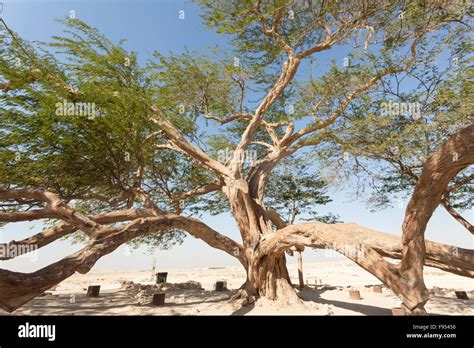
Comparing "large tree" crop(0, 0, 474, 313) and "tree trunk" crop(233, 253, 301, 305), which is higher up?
"large tree" crop(0, 0, 474, 313)

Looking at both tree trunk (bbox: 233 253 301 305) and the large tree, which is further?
tree trunk (bbox: 233 253 301 305)

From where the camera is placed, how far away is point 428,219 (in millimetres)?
4371

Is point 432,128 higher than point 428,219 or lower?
higher

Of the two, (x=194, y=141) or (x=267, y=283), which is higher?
(x=194, y=141)

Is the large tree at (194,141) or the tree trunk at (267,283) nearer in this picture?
the large tree at (194,141)

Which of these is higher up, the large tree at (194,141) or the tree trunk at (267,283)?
the large tree at (194,141)

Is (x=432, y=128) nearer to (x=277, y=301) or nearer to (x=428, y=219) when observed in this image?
(x=428, y=219)
